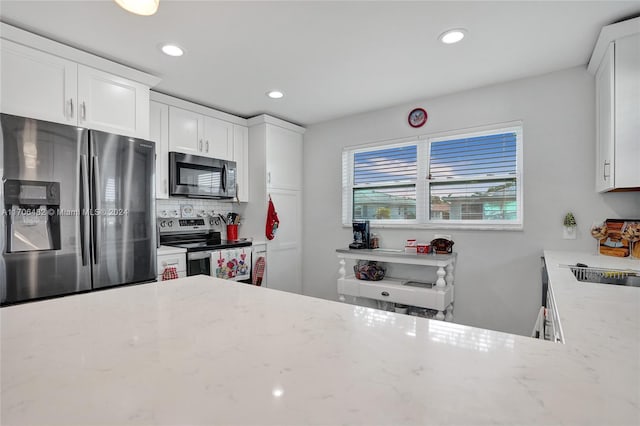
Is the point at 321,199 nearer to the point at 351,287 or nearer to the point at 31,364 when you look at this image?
the point at 351,287

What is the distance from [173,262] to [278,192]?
1.47 meters

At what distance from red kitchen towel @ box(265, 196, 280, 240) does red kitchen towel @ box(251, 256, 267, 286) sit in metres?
0.28

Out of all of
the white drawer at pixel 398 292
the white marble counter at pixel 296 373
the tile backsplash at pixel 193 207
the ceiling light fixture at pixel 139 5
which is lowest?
the white drawer at pixel 398 292

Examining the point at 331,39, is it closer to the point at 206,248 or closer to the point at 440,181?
the point at 440,181

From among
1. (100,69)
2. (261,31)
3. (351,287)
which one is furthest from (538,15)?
(100,69)

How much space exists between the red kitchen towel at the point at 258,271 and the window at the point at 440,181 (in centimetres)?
108

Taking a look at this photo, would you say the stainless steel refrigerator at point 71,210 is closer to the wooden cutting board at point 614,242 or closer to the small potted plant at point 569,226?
the small potted plant at point 569,226

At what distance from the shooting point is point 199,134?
3498mm

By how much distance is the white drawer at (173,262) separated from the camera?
285cm

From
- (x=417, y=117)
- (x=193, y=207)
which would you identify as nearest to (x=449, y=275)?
(x=417, y=117)

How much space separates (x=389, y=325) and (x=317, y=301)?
0.94 ft

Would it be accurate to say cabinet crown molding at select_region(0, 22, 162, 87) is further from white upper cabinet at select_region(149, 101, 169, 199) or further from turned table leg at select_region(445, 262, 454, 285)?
turned table leg at select_region(445, 262, 454, 285)

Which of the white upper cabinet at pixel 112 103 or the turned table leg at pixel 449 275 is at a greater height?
the white upper cabinet at pixel 112 103

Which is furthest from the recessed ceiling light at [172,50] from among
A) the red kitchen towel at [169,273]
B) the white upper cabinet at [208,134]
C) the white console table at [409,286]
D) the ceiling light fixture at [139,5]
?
the white console table at [409,286]
